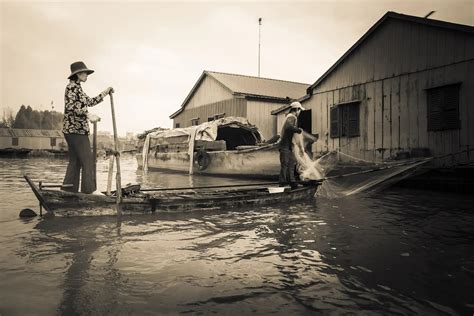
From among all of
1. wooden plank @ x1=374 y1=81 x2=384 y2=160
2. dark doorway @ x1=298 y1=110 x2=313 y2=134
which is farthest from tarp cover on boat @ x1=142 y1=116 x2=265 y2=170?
wooden plank @ x1=374 y1=81 x2=384 y2=160

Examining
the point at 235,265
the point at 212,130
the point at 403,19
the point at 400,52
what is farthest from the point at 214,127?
the point at 235,265

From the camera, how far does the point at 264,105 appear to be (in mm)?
19531

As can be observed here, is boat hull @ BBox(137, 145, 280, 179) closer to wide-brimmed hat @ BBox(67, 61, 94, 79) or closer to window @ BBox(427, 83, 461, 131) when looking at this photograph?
window @ BBox(427, 83, 461, 131)

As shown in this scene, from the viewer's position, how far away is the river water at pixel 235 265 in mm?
2512

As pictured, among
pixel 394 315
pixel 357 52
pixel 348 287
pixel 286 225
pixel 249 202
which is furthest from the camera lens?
pixel 357 52

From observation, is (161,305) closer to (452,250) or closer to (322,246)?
(322,246)

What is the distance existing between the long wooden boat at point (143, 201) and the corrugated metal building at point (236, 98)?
41.1ft

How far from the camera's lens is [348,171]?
9406 mm

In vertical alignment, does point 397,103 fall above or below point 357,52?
below

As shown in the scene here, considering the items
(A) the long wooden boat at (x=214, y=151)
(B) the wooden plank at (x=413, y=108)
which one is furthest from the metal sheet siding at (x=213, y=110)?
(B) the wooden plank at (x=413, y=108)

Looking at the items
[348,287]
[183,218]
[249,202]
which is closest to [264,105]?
[249,202]

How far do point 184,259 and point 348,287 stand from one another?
1662mm

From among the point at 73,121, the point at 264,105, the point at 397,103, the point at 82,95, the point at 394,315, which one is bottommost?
the point at 394,315

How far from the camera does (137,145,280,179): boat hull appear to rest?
12073 mm
